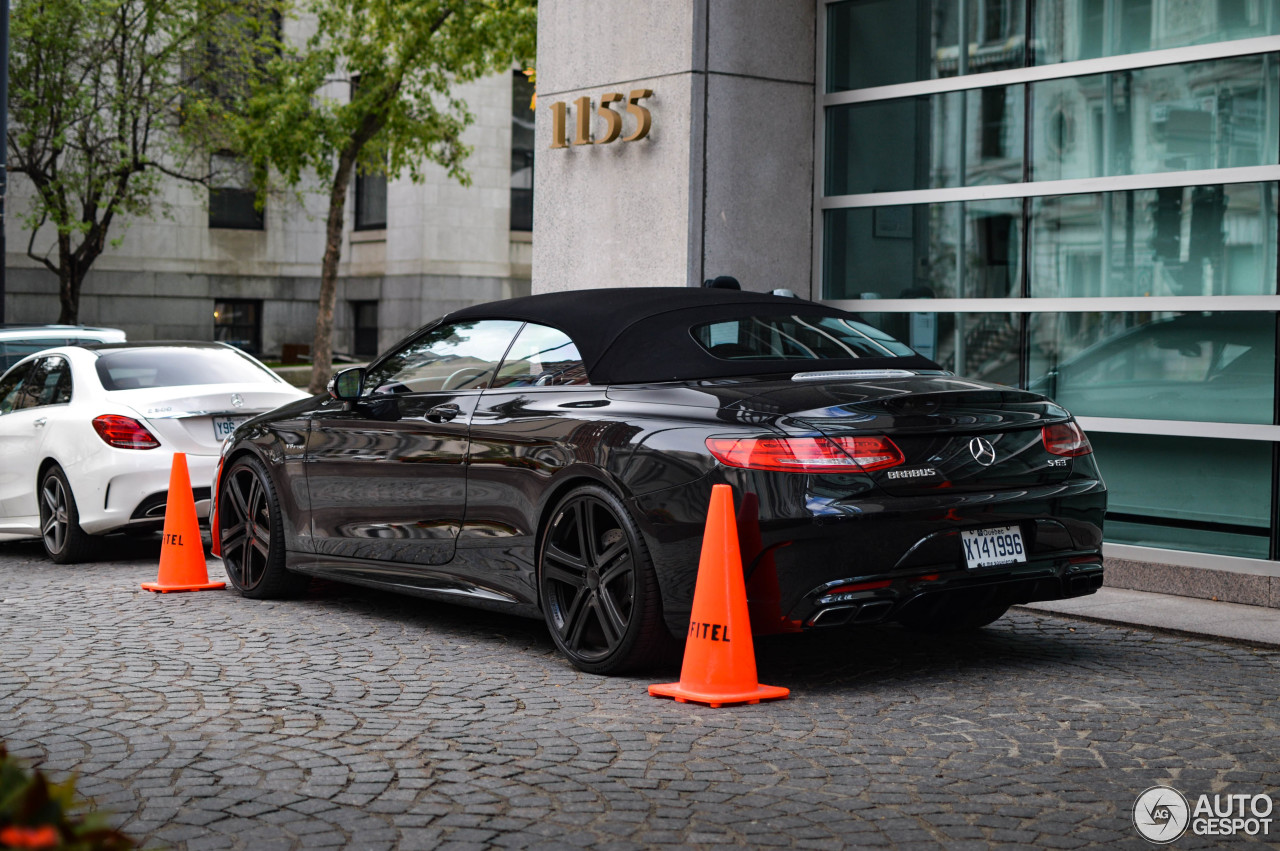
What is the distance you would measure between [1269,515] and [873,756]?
481cm

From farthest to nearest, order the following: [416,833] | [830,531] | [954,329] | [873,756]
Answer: [954,329] → [830,531] → [873,756] → [416,833]

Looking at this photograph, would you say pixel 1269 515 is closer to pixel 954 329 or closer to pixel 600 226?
pixel 954 329

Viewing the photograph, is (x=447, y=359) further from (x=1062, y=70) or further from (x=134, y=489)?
(x=1062, y=70)

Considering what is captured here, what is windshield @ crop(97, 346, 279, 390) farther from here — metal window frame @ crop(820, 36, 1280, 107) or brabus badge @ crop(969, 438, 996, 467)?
brabus badge @ crop(969, 438, 996, 467)

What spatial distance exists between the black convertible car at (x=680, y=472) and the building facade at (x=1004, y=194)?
270cm

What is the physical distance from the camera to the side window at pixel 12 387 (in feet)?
36.5

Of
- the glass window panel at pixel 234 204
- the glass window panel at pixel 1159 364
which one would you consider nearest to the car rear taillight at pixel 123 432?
the glass window panel at pixel 1159 364

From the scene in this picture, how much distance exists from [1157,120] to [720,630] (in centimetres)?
543

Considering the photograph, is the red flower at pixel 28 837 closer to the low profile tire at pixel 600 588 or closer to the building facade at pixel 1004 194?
the low profile tire at pixel 600 588

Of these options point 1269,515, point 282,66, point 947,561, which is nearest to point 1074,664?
point 947,561

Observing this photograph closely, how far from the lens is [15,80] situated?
88.2 feet

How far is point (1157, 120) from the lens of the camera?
30.7 feet

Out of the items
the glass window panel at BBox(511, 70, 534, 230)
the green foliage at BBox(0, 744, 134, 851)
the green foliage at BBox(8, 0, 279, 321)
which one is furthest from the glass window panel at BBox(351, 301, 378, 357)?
the green foliage at BBox(0, 744, 134, 851)

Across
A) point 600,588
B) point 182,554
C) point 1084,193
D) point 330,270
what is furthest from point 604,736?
point 330,270
